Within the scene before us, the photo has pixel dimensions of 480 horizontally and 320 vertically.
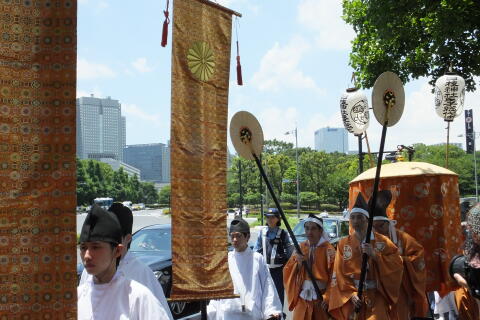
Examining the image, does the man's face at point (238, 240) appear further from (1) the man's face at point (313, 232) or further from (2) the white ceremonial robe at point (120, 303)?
(2) the white ceremonial robe at point (120, 303)

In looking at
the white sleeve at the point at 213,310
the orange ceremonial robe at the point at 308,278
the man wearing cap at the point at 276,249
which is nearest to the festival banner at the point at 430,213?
the orange ceremonial robe at the point at 308,278

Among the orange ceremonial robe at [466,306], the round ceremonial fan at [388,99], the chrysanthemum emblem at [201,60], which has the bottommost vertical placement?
the orange ceremonial robe at [466,306]

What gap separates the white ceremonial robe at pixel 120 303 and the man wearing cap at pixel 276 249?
5690mm

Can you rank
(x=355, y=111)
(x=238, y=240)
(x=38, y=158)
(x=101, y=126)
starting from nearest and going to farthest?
(x=38, y=158), (x=238, y=240), (x=355, y=111), (x=101, y=126)

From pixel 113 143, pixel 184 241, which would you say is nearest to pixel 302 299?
pixel 184 241

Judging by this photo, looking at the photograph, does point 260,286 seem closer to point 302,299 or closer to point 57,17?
point 302,299

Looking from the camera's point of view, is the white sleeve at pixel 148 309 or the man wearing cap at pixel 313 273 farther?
the man wearing cap at pixel 313 273

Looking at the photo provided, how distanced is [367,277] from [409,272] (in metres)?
0.65

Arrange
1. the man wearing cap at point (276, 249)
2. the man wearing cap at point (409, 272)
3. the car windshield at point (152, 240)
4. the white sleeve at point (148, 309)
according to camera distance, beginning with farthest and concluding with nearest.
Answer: the car windshield at point (152, 240)
the man wearing cap at point (276, 249)
the man wearing cap at point (409, 272)
the white sleeve at point (148, 309)

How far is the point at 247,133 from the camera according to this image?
552cm

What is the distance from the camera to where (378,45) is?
12156 millimetres

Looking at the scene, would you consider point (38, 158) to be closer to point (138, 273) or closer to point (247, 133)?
point (138, 273)

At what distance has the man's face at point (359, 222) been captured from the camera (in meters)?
5.36

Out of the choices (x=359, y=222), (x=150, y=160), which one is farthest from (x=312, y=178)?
(x=150, y=160)
